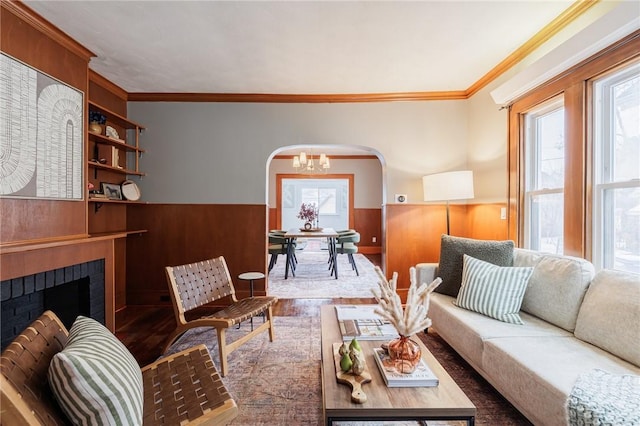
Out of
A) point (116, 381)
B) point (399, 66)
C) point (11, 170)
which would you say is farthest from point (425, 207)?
point (11, 170)

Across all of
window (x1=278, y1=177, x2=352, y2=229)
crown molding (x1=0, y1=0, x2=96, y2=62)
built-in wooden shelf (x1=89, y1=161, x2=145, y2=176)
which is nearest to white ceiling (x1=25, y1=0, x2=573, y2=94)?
crown molding (x1=0, y1=0, x2=96, y2=62)

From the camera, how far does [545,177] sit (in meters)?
2.65

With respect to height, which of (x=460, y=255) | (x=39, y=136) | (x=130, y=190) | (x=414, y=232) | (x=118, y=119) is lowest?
(x=460, y=255)

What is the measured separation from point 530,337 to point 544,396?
Answer: 1.61 ft

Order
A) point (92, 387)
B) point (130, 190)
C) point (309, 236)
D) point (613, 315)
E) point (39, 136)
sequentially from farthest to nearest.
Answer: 1. point (309, 236)
2. point (130, 190)
3. point (39, 136)
4. point (613, 315)
5. point (92, 387)

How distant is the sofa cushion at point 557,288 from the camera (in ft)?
6.02

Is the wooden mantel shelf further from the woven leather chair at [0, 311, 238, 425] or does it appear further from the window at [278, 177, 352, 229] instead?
the window at [278, 177, 352, 229]

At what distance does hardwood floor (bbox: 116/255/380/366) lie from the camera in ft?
8.26

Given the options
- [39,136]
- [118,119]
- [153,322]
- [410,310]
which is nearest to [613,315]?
[410,310]

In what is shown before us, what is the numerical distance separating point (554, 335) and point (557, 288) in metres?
0.31

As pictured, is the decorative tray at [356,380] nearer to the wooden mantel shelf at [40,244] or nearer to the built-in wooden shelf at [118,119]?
the wooden mantel shelf at [40,244]

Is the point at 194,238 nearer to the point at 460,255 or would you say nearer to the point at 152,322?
the point at 152,322

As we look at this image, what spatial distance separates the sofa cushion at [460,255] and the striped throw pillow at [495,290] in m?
0.18

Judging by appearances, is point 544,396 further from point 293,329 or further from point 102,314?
point 102,314
